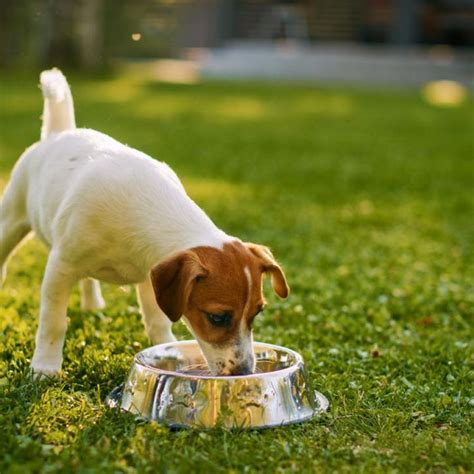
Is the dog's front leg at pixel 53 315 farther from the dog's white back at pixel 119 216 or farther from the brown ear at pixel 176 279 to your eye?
the brown ear at pixel 176 279

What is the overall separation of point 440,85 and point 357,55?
10.4 ft

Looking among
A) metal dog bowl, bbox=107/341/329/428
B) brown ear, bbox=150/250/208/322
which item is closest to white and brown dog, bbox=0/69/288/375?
brown ear, bbox=150/250/208/322

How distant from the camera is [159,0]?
3862 centimetres

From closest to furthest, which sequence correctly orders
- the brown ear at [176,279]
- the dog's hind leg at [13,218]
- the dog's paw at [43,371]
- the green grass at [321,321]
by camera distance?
the green grass at [321,321] → the brown ear at [176,279] → the dog's paw at [43,371] → the dog's hind leg at [13,218]

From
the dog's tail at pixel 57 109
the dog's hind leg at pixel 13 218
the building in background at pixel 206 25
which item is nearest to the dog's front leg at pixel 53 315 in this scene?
the dog's hind leg at pixel 13 218

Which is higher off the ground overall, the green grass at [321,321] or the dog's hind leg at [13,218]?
the dog's hind leg at [13,218]

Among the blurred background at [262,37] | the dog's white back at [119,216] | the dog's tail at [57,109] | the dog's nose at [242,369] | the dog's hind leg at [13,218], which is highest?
the dog's tail at [57,109]

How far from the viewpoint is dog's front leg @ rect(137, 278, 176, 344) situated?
5766 millimetres

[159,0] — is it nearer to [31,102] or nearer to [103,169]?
[31,102]

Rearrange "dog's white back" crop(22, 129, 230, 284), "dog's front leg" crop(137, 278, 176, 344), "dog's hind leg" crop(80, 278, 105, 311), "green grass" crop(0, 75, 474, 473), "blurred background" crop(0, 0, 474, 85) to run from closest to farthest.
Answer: "green grass" crop(0, 75, 474, 473)
"dog's white back" crop(22, 129, 230, 284)
"dog's front leg" crop(137, 278, 176, 344)
"dog's hind leg" crop(80, 278, 105, 311)
"blurred background" crop(0, 0, 474, 85)

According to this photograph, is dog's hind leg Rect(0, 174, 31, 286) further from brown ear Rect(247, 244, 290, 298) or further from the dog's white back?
brown ear Rect(247, 244, 290, 298)

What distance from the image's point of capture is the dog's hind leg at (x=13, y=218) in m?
6.14

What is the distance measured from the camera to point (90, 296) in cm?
670

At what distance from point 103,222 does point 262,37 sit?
32961 millimetres
